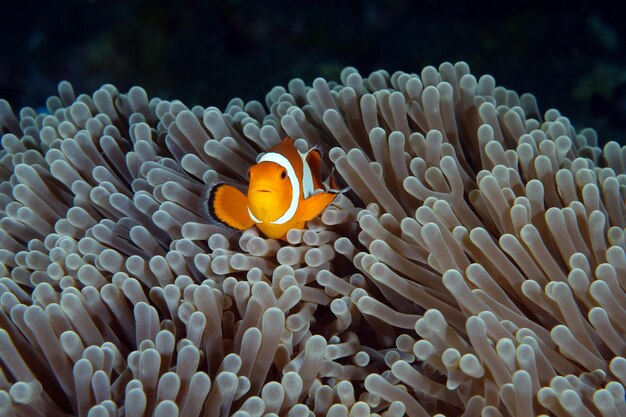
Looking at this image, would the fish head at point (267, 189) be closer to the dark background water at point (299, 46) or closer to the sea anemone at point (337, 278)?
the sea anemone at point (337, 278)

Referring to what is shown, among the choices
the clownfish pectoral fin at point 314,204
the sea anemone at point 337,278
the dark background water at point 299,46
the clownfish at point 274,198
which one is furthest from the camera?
the dark background water at point 299,46

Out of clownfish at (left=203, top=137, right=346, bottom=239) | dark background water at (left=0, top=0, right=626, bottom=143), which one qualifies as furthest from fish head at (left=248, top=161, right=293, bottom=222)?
dark background water at (left=0, top=0, right=626, bottom=143)

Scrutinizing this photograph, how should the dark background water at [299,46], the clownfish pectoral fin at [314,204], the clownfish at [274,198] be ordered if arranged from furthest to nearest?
the dark background water at [299,46] → the clownfish pectoral fin at [314,204] → the clownfish at [274,198]

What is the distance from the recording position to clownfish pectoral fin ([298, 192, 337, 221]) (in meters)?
1.64

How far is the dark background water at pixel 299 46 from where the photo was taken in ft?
13.3

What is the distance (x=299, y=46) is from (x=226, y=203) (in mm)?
3139

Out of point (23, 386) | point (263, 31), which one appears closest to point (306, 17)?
point (263, 31)

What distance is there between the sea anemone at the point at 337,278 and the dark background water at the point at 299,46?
7.23ft

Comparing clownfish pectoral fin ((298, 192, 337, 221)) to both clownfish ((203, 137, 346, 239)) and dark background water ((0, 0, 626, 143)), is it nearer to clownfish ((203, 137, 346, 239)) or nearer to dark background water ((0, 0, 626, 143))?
clownfish ((203, 137, 346, 239))

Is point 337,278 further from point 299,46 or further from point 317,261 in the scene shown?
point 299,46

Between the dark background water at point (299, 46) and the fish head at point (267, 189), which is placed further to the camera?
the dark background water at point (299, 46)

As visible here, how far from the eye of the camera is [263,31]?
447 centimetres

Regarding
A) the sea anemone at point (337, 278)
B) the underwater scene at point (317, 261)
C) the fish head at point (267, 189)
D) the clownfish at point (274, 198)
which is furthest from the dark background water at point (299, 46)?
the fish head at point (267, 189)

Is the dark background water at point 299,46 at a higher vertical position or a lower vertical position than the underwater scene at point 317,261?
higher
